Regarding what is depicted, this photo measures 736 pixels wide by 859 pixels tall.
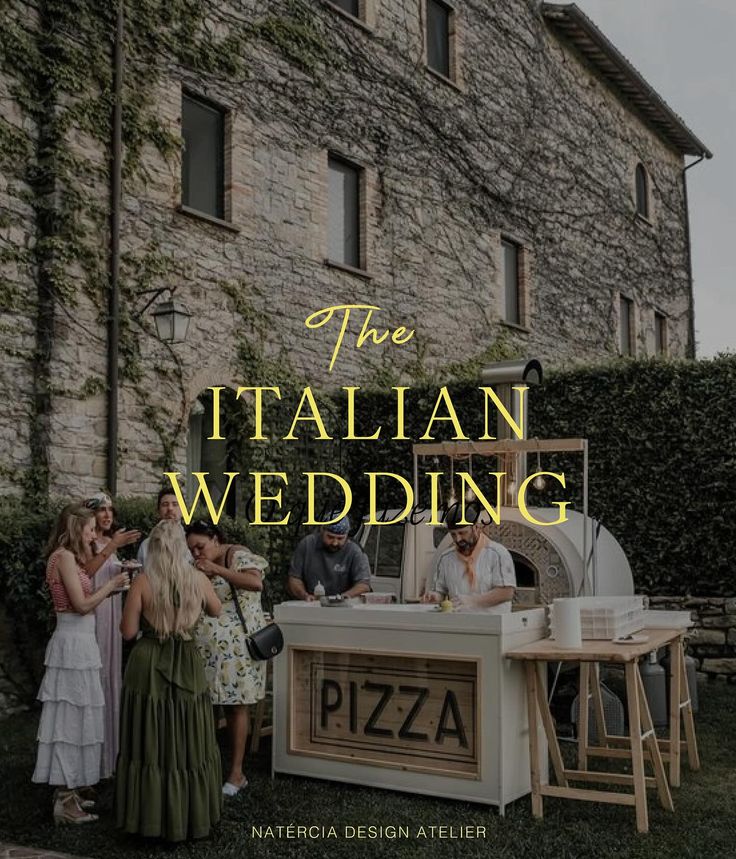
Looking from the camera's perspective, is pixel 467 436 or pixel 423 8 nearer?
pixel 467 436

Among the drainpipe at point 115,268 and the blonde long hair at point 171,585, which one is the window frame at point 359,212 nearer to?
the drainpipe at point 115,268

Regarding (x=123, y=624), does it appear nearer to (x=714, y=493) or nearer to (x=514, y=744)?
(x=514, y=744)

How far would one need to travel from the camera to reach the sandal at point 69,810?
5.56 metres

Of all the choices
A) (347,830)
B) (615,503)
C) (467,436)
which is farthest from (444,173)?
(347,830)

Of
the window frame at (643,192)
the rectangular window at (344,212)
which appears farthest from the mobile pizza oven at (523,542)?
the window frame at (643,192)

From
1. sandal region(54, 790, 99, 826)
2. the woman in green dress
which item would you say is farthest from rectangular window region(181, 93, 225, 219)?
sandal region(54, 790, 99, 826)

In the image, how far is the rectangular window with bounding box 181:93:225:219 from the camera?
1173cm

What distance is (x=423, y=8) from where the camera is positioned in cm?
1541

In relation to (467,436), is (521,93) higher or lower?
higher

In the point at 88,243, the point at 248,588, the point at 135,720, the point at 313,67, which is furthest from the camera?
the point at 313,67

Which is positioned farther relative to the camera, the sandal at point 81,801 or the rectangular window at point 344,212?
the rectangular window at point 344,212

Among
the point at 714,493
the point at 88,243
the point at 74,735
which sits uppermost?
the point at 88,243

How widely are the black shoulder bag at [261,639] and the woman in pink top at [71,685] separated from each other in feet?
2.42

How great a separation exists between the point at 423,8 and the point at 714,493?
8868 mm
